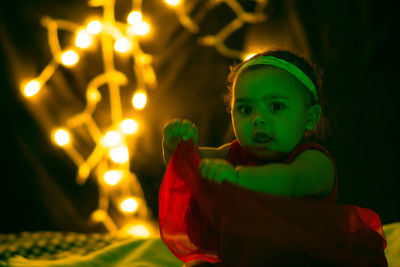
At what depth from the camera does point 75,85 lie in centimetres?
184

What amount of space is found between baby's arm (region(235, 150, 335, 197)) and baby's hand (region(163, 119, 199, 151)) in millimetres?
170

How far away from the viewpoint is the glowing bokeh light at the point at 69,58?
179 cm

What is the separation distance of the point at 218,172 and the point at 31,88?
133 centimetres

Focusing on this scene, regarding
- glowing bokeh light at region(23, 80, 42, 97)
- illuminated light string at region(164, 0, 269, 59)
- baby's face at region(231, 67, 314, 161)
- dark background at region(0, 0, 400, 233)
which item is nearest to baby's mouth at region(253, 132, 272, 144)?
baby's face at region(231, 67, 314, 161)

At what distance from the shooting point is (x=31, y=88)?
1.77 m

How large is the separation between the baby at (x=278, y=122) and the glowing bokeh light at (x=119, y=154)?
941 mm

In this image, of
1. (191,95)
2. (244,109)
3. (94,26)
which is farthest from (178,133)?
(94,26)

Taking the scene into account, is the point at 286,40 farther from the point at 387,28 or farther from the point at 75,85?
the point at 75,85

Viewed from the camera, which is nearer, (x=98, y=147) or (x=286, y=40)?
(x=286, y=40)

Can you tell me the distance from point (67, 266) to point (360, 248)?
0.76 metres

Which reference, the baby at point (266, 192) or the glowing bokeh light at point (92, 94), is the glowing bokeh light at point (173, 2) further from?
the baby at point (266, 192)

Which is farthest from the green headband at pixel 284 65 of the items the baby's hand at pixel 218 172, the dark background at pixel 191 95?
the dark background at pixel 191 95

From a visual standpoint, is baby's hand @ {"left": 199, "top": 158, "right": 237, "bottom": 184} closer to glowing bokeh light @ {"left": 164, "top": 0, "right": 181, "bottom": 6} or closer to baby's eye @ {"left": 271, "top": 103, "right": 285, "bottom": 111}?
baby's eye @ {"left": 271, "top": 103, "right": 285, "bottom": 111}

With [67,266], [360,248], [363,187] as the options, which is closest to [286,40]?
[363,187]
